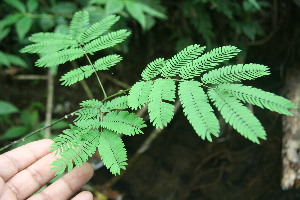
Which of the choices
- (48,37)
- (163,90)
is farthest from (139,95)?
(48,37)

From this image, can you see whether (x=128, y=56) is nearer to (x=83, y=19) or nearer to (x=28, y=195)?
(x=83, y=19)

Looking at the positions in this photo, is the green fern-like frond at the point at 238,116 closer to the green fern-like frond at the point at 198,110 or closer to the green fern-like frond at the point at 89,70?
the green fern-like frond at the point at 198,110

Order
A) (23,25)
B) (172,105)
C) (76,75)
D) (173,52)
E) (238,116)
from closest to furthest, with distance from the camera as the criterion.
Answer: (238,116), (172,105), (76,75), (23,25), (173,52)

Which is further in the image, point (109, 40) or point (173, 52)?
point (173, 52)

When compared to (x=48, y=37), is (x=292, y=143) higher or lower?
lower

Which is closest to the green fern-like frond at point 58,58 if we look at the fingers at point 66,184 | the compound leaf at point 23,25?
the fingers at point 66,184

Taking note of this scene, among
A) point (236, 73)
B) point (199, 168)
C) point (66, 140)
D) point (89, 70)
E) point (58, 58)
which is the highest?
point (58, 58)

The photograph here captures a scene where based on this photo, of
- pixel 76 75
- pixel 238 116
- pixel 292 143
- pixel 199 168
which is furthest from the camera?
pixel 199 168

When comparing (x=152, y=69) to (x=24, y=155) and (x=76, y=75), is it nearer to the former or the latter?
(x=76, y=75)
